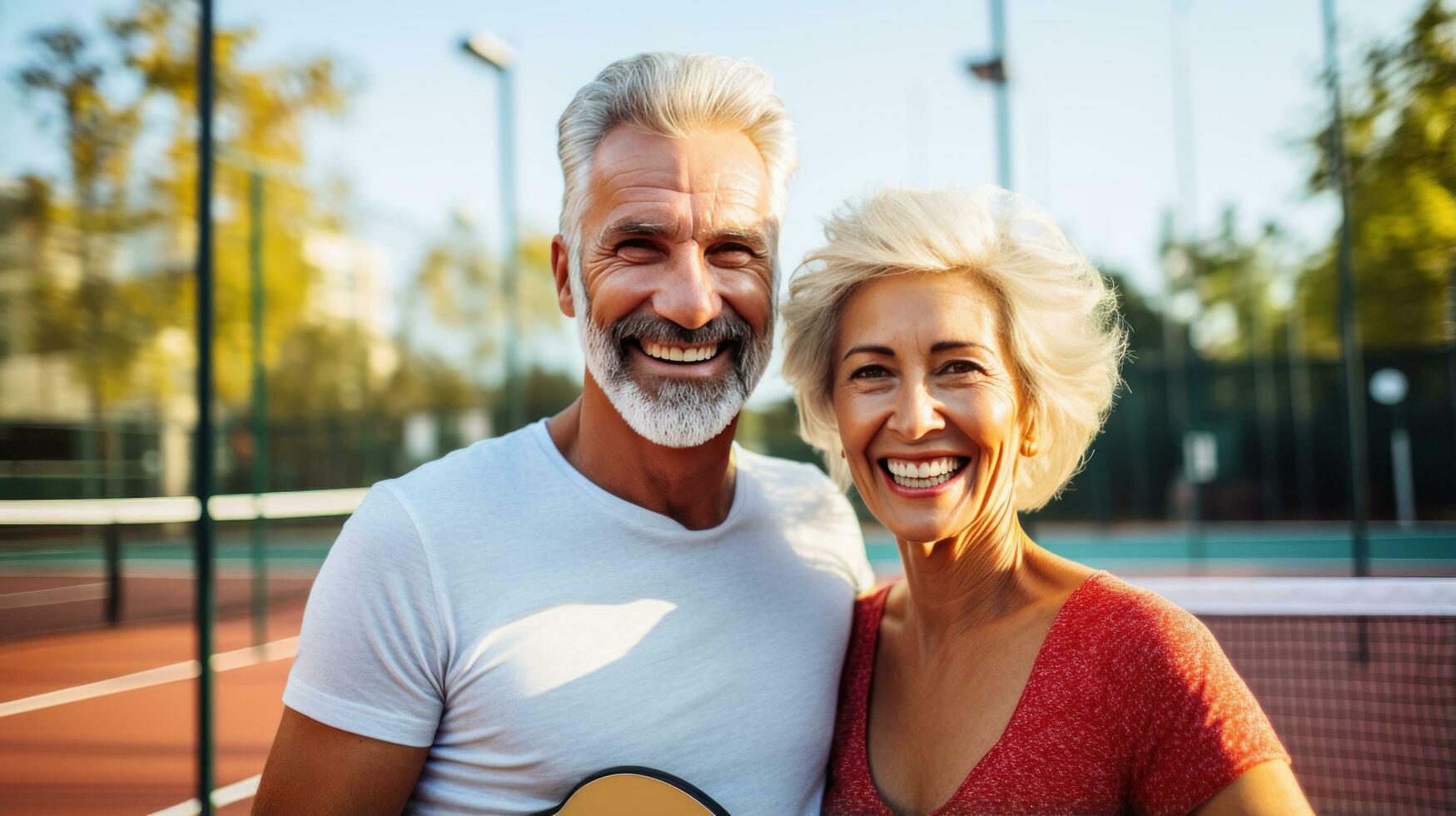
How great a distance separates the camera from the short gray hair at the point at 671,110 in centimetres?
201

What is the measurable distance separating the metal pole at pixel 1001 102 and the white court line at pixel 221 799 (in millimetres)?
5060

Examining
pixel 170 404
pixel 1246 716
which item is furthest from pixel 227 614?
pixel 1246 716

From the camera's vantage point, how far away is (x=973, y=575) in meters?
2.06

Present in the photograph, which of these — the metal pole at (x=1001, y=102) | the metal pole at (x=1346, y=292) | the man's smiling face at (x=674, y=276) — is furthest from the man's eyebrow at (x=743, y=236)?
the metal pole at (x=1346, y=292)

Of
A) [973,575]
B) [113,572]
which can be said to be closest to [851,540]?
[973,575]

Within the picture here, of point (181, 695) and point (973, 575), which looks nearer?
point (973, 575)

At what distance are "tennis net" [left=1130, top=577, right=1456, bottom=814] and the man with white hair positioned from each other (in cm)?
101

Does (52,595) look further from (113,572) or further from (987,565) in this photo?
(987,565)

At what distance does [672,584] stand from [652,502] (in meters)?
0.17

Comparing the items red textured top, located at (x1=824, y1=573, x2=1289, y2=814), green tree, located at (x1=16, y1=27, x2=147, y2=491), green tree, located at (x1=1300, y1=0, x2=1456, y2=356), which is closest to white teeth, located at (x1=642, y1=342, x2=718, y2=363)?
red textured top, located at (x1=824, y1=573, x2=1289, y2=814)

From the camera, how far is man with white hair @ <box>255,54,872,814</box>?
1.75 m

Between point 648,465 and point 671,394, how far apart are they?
16 cm

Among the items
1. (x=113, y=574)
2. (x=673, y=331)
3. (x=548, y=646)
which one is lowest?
(x=113, y=574)

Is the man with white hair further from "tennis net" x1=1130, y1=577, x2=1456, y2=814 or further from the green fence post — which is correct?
the green fence post
